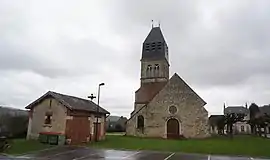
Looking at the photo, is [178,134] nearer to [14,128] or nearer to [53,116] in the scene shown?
[53,116]

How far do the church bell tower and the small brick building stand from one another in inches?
998

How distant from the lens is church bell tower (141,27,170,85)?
50344 mm

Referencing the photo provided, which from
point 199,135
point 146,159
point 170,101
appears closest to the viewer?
point 146,159

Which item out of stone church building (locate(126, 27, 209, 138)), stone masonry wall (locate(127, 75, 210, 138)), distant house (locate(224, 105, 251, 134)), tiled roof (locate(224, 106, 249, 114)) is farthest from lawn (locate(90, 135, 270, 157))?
tiled roof (locate(224, 106, 249, 114))

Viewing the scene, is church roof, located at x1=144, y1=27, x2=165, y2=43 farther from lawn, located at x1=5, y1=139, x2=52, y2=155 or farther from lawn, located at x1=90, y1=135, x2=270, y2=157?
lawn, located at x1=5, y1=139, x2=52, y2=155

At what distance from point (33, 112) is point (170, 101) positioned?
1802 centimetres

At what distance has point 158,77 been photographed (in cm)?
4997

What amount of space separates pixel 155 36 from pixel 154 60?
20.6 feet

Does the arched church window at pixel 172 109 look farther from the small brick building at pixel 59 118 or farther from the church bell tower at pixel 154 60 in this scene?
the church bell tower at pixel 154 60

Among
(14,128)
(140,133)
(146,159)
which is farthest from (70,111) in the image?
(140,133)

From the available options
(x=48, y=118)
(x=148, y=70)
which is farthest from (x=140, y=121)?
(x=148, y=70)

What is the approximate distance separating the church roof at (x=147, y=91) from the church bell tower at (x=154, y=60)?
63.3 inches

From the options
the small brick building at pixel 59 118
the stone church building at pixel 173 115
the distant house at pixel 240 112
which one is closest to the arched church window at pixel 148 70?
the stone church building at pixel 173 115

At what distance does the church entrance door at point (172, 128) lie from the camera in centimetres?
3491
